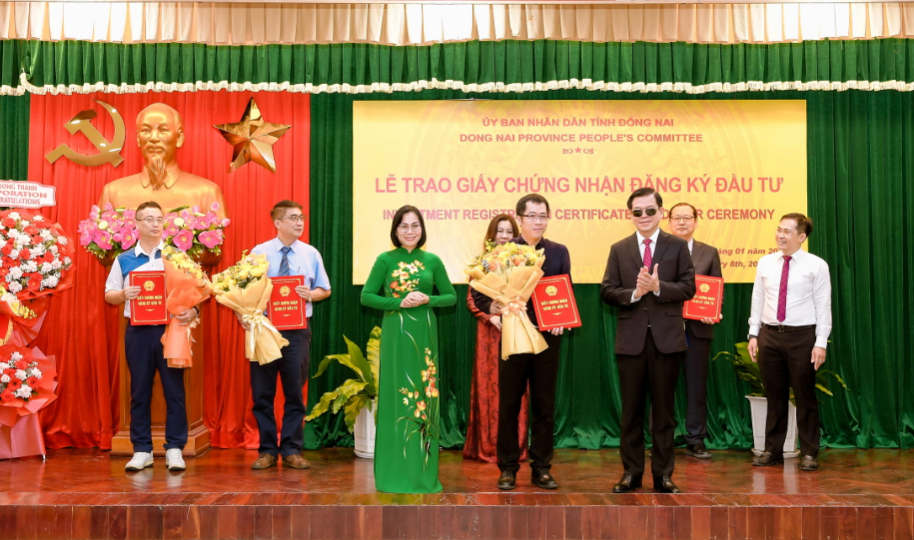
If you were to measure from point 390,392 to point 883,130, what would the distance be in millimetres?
4302

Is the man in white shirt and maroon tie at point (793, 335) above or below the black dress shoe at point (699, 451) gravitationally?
above

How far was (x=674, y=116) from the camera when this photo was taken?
5.66 m

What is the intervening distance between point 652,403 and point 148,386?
2974 millimetres

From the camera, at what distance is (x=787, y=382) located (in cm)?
482

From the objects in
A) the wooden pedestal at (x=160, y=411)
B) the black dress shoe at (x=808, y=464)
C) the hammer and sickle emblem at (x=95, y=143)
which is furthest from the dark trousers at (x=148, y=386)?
the black dress shoe at (x=808, y=464)

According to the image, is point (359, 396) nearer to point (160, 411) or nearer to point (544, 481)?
point (160, 411)

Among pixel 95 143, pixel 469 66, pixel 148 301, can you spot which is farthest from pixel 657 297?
pixel 95 143

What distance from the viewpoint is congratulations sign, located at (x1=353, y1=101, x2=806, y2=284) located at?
5.61m

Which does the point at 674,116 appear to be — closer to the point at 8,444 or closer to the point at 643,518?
the point at 643,518

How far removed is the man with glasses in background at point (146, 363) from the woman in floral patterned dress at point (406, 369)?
4.44ft

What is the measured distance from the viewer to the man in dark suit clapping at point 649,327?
3.84 meters


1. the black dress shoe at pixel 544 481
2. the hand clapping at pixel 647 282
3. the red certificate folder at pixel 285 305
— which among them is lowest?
the black dress shoe at pixel 544 481

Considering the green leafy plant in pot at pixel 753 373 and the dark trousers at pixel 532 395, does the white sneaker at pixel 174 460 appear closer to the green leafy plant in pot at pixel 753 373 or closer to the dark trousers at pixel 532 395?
the dark trousers at pixel 532 395

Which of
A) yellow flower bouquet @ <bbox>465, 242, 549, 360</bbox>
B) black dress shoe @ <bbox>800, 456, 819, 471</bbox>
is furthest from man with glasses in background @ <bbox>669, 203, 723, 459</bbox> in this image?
yellow flower bouquet @ <bbox>465, 242, 549, 360</bbox>
